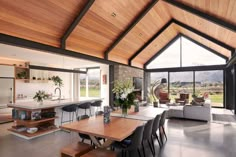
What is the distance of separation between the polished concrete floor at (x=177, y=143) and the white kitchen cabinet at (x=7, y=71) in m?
2.22

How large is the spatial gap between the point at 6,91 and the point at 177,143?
22.2 ft

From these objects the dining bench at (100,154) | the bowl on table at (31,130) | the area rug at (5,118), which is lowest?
the area rug at (5,118)

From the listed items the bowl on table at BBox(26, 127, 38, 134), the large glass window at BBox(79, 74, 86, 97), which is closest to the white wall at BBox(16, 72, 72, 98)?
the large glass window at BBox(79, 74, 86, 97)

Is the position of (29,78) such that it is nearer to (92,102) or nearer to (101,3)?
(92,102)

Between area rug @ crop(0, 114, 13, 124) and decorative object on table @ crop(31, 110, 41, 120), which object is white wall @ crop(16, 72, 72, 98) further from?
decorative object on table @ crop(31, 110, 41, 120)

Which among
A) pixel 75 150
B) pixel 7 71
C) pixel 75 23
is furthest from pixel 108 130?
pixel 7 71

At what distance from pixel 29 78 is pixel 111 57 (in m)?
4.16

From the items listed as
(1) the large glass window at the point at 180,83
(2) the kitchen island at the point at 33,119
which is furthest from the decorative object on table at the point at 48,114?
(1) the large glass window at the point at 180,83

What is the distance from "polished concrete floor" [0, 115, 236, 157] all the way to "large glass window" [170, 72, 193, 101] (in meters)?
4.89

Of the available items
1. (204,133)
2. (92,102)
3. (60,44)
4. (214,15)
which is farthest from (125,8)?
(204,133)

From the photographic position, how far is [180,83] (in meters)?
10.4

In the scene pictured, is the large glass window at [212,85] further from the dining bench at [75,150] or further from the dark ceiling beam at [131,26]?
the dining bench at [75,150]

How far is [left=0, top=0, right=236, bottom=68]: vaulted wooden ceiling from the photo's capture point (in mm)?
3881

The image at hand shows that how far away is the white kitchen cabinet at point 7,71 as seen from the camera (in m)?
6.41
